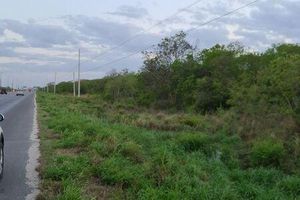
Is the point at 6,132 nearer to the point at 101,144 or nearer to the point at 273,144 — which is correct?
the point at 101,144

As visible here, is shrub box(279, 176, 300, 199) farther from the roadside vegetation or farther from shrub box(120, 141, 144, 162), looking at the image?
shrub box(120, 141, 144, 162)

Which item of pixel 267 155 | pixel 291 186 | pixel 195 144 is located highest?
pixel 195 144

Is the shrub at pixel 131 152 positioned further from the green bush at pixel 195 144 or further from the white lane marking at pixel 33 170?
the green bush at pixel 195 144

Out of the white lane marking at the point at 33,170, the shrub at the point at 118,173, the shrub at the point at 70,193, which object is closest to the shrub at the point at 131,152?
the shrub at the point at 118,173

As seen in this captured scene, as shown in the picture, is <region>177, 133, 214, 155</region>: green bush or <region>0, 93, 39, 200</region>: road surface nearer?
<region>0, 93, 39, 200</region>: road surface

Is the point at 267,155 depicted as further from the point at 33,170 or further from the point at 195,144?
the point at 33,170

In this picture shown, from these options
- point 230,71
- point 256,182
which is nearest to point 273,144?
point 256,182

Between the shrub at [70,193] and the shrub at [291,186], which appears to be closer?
the shrub at [70,193]

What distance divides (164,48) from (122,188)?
46.6 m

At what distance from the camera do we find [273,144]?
17.3m

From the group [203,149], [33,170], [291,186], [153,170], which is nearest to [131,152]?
[153,170]

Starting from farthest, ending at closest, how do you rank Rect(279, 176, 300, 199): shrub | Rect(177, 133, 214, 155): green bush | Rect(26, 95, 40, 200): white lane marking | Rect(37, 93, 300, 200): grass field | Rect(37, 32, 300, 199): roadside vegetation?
Rect(177, 133, 214, 155): green bush → Rect(279, 176, 300, 199): shrub → Rect(37, 32, 300, 199): roadside vegetation → Rect(37, 93, 300, 200): grass field → Rect(26, 95, 40, 200): white lane marking

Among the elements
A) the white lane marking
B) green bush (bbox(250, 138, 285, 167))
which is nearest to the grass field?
green bush (bbox(250, 138, 285, 167))

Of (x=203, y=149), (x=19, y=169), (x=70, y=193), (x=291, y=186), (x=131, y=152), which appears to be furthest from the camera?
(x=203, y=149)
